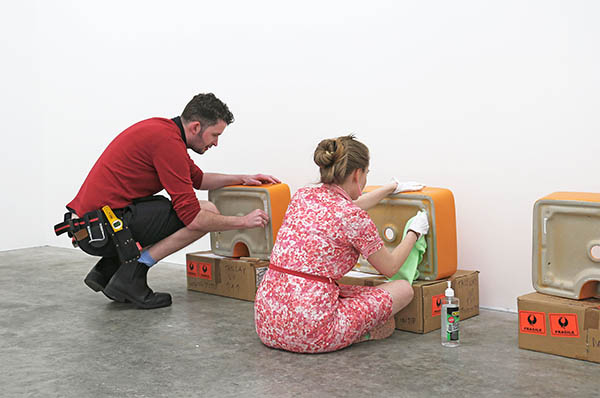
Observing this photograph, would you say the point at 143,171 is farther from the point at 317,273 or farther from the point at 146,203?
the point at 317,273

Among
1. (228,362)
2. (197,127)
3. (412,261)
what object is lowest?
(228,362)

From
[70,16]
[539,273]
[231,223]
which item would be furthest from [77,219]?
[70,16]

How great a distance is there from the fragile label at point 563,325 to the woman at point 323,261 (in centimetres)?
62

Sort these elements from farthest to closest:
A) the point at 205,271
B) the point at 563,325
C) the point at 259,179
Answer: the point at 205,271 → the point at 259,179 → the point at 563,325

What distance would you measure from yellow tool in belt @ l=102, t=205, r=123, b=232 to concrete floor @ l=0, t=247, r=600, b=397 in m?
0.40

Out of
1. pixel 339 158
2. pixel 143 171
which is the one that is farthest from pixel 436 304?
pixel 143 171

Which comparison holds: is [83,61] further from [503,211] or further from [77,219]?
[503,211]

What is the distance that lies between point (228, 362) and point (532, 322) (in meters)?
1.10

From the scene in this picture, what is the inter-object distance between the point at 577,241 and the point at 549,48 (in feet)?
2.99

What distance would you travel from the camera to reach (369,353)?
256 centimetres

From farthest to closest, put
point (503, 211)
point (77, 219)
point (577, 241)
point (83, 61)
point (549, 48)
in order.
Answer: point (83, 61) < point (77, 219) < point (503, 211) < point (549, 48) < point (577, 241)

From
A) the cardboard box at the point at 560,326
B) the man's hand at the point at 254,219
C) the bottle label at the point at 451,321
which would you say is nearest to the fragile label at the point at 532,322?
the cardboard box at the point at 560,326

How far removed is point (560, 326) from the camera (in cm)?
243

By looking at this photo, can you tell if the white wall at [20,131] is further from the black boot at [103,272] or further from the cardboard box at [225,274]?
the cardboard box at [225,274]
